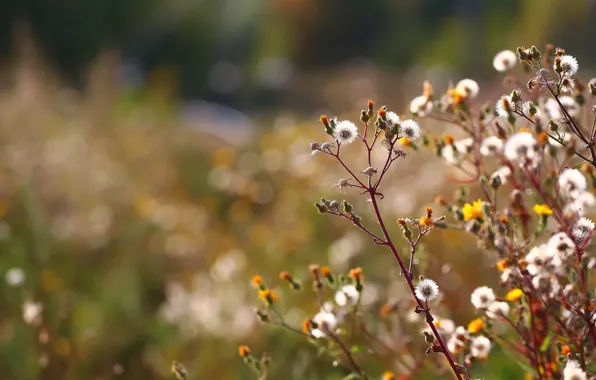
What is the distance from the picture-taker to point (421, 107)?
1497 mm

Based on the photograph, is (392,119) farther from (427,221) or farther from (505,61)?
(505,61)

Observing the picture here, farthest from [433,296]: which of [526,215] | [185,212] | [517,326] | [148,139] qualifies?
[148,139]

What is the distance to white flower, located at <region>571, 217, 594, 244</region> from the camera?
109cm

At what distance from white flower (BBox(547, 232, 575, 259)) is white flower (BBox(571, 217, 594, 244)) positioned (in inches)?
1.5

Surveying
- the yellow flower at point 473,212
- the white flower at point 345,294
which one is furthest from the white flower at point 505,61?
the white flower at point 345,294

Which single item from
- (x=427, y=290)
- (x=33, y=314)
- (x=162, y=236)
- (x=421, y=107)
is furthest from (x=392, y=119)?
(x=162, y=236)

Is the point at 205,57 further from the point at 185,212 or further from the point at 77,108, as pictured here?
the point at 185,212

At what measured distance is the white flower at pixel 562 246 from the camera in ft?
3.43

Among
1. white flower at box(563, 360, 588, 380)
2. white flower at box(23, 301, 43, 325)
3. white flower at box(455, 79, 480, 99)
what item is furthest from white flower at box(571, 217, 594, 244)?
white flower at box(23, 301, 43, 325)

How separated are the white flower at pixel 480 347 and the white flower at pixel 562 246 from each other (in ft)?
1.10

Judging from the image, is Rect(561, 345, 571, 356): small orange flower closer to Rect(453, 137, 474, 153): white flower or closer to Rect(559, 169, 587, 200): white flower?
Rect(559, 169, 587, 200): white flower

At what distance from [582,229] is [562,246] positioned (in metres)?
0.08

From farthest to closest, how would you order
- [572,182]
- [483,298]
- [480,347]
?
[480,347], [483,298], [572,182]

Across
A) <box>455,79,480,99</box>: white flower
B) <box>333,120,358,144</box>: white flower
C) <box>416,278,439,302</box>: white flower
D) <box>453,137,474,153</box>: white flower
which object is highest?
<box>455,79,480,99</box>: white flower
